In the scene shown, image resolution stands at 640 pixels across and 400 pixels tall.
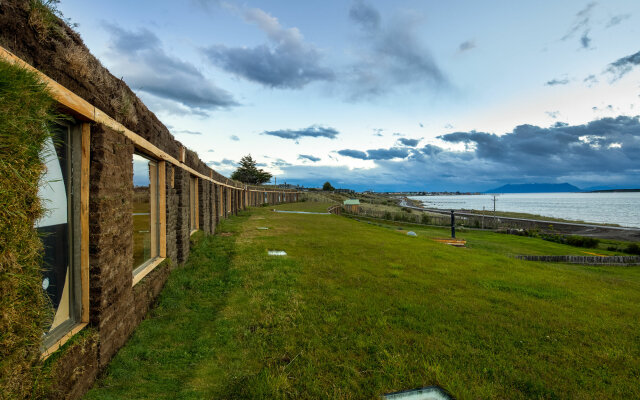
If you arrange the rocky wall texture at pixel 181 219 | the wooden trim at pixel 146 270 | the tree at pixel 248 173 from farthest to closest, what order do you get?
the tree at pixel 248 173, the rocky wall texture at pixel 181 219, the wooden trim at pixel 146 270

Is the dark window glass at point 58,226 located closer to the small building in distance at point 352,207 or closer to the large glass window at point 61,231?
the large glass window at point 61,231

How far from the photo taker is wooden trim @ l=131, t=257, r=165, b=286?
4911mm

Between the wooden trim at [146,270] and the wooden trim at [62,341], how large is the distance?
1.43 meters

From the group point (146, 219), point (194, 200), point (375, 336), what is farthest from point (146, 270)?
point (194, 200)

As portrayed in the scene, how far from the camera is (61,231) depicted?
3037mm

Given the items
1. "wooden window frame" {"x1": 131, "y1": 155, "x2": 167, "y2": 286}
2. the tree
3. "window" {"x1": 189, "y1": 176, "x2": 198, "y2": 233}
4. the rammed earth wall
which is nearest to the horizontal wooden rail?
the rammed earth wall

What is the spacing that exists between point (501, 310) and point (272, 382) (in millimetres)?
4514

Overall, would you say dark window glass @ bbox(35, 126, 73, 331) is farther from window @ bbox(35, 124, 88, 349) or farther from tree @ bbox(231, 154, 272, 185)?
tree @ bbox(231, 154, 272, 185)

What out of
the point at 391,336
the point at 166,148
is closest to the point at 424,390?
the point at 391,336

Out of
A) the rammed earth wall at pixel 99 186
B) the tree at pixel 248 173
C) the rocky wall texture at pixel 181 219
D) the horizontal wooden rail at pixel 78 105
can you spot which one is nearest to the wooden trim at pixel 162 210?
the rammed earth wall at pixel 99 186

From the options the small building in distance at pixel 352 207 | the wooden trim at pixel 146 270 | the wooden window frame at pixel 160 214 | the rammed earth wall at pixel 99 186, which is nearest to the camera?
the rammed earth wall at pixel 99 186

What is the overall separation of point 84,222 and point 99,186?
17.4 inches

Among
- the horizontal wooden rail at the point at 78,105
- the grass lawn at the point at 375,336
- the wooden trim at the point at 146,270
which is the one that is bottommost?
the grass lawn at the point at 375,336

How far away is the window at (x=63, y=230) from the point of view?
2746 mm
